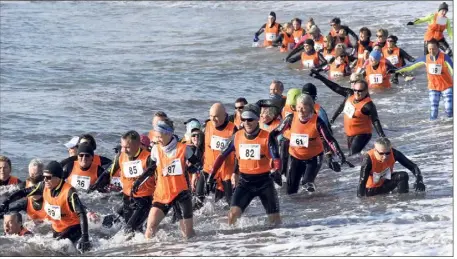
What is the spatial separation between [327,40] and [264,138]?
52.3 ft

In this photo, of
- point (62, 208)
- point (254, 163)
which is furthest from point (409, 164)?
point (62, 208)

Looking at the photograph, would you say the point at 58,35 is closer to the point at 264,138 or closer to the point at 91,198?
the point at 91,198

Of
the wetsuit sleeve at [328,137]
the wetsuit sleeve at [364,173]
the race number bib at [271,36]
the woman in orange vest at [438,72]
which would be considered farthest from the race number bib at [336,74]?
the wetsuit sleeve at [364,173]

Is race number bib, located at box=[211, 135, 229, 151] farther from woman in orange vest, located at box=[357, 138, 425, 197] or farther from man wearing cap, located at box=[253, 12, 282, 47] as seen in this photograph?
man wearing cap, located at box=[253, 12, 282, 47]

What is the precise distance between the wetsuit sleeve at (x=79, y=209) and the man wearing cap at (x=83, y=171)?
2041 mm

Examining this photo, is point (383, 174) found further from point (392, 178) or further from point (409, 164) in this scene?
point (409, 164)

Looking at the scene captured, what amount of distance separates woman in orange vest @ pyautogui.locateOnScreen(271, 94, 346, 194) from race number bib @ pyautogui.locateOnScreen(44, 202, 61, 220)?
330 cm

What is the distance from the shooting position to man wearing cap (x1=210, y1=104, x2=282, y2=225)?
11922 millimetres

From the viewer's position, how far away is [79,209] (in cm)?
1153

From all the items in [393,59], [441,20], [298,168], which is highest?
[441,20]

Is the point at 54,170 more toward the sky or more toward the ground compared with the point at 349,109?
more toward the sky

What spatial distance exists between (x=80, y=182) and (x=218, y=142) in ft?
6.99

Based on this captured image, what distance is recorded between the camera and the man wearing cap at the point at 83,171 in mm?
13719

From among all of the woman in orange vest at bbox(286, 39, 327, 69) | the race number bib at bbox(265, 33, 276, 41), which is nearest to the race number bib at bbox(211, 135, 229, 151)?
the woman in orange vest at bbox(286, 39, 327, 69)
